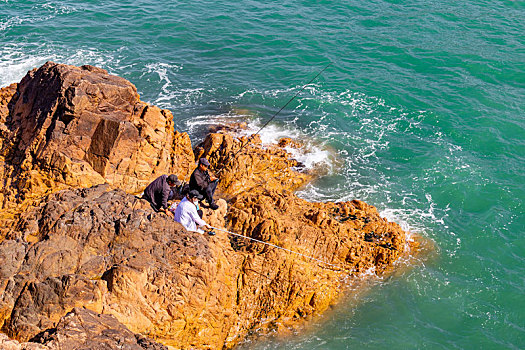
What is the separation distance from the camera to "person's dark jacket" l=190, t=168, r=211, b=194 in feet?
33.0

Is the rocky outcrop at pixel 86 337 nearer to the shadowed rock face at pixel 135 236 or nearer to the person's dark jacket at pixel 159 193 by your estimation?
the shadowed rock face at pixel 135 236

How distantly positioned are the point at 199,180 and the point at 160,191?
979 mm

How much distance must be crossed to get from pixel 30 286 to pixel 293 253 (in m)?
6.51

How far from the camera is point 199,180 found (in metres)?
10.1

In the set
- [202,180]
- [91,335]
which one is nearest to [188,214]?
[202,180]

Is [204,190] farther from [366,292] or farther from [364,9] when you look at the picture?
[364,9]

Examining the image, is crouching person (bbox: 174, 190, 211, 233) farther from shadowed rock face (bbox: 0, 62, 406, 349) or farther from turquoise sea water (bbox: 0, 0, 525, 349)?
turquoise sea water (bbox: 0, 0, 525, 349)

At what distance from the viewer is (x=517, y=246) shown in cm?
1464

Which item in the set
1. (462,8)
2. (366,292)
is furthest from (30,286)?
(462,8)

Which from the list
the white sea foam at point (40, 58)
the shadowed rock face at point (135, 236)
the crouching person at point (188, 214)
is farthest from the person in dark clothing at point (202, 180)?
the white sea foam at point (40, 58)

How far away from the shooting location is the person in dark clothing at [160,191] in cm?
971

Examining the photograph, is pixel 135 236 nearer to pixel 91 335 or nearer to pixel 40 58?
pixel 91 335

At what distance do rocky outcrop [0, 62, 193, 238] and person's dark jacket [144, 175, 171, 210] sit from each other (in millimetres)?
2647

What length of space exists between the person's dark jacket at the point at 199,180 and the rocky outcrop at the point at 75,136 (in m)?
3.30
